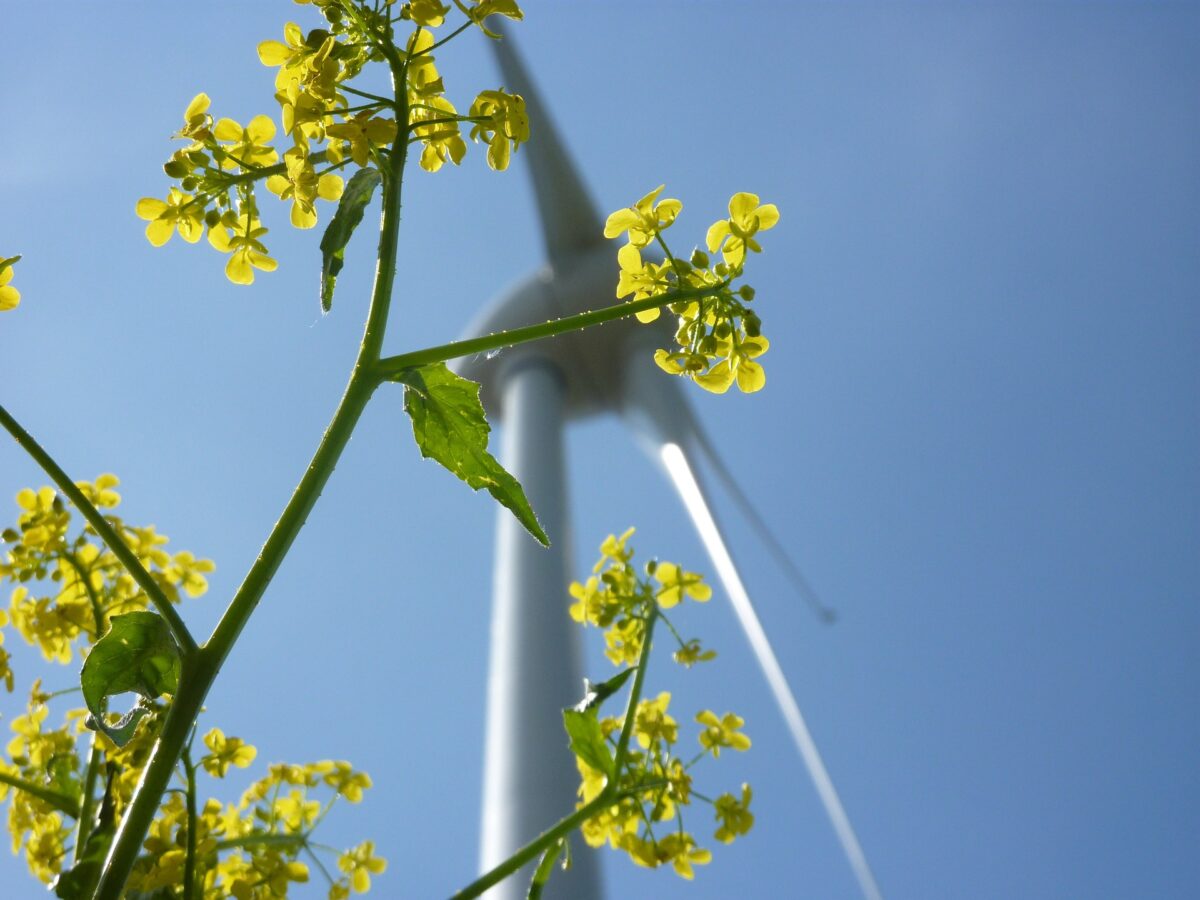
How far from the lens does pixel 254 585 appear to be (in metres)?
0.86

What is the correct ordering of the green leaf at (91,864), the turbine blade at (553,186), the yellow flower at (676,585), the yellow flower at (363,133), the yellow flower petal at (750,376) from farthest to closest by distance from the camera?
the turbine blade at (553,186), the yellow flower at (676,585), the yellow flower petal at (750,376), the yellow flower at (363,133), the green leaf at (91,864)

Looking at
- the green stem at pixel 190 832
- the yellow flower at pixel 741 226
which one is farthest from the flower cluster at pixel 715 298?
the green stem at pixel 190 832

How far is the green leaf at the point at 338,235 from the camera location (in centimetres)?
100

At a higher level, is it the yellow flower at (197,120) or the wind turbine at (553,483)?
the wind turbine at (553,483)

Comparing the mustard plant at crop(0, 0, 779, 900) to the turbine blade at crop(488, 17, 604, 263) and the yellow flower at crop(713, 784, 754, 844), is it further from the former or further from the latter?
the turbine blade at crop(488, 17, 604, 263)

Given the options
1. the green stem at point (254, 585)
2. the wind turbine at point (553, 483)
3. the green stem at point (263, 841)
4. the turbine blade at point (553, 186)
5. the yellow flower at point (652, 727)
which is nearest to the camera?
the green stem at point (254, 585)

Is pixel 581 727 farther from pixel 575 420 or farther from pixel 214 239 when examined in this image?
pixel 575 420

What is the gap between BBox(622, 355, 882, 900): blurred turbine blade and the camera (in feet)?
18.9

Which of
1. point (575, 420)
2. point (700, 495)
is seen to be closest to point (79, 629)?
point (700, 495)

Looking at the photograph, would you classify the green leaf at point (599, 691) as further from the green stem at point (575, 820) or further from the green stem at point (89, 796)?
the green stem at point (89, 796)

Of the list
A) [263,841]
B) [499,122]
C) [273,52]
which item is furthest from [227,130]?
[263,841]

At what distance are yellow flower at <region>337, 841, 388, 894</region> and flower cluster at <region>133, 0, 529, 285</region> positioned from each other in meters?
1.12

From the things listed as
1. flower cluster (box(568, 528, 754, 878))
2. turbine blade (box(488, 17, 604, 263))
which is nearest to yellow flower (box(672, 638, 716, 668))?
flower cluster (box(568, 528, 754, 878))

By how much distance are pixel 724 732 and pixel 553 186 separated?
760 cm
